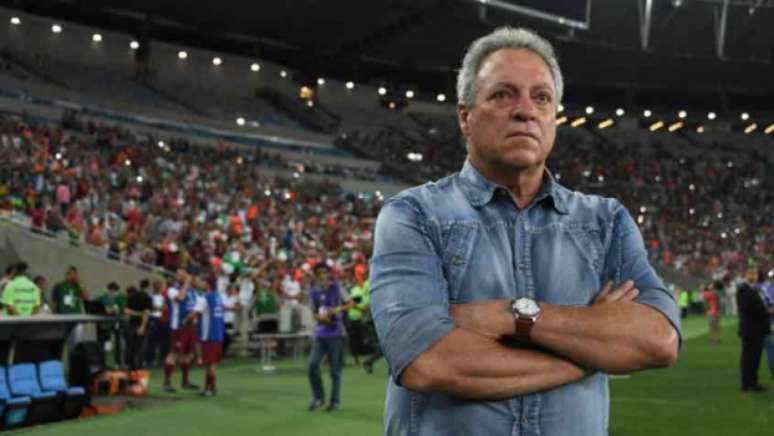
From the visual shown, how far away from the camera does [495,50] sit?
9.29 feet

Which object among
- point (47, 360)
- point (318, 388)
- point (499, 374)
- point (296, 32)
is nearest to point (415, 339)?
point (499, 374)

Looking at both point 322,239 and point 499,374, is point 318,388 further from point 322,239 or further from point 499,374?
point 322,239

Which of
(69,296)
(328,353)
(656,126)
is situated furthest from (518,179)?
(656,126)

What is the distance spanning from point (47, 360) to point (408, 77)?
1952 inches

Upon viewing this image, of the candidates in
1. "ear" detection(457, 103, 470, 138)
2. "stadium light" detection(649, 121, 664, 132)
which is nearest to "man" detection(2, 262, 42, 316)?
"ear" detection(457, 103, 470, 138)

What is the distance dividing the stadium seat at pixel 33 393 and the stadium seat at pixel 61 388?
0.12 meters

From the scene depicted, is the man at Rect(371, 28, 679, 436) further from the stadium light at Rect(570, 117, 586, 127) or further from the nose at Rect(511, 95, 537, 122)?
the stadium light at Rect(570, 117, 586, 127)

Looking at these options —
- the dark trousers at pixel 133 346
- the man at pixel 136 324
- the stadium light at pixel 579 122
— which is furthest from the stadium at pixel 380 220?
the stadium light at pixel 579 122

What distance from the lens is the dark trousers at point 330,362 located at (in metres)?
14.4

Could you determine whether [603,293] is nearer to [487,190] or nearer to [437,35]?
[487,190]

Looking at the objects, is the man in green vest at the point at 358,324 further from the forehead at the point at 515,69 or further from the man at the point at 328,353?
the forehead at the point at 515,69

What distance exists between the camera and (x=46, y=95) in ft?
139

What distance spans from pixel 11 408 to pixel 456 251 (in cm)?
1114

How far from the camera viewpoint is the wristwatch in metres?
2.59
